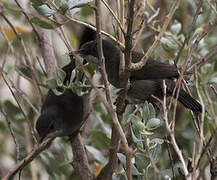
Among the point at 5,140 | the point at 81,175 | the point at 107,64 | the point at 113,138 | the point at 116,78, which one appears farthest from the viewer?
the point at 5,140

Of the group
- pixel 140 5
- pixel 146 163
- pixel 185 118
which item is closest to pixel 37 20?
pixel 140 5

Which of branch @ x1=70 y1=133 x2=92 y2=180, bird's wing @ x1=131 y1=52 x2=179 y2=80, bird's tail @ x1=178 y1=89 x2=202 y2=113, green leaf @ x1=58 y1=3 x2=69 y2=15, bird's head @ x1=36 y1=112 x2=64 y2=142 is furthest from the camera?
bird's head @ x1=36 y1=112 x2=64 y2=142


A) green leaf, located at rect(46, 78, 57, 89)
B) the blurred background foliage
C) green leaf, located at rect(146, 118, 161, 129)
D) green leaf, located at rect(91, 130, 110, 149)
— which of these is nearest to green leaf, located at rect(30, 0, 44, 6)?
the blurred background foliage

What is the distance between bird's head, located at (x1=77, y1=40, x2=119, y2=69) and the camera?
3354 mm

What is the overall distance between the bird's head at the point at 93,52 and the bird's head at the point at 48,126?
582 mm

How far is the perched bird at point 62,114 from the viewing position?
3459mm

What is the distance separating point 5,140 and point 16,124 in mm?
570

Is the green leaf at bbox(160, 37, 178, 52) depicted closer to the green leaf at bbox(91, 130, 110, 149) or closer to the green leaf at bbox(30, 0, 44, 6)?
the green leaf at bbox(91, 130, 110, 149)

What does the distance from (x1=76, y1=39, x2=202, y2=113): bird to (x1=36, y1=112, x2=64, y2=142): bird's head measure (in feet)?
1.89

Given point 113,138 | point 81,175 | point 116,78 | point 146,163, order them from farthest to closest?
1. point 116,78
2. point 81,175
3. point 113,138
4. point 146,163

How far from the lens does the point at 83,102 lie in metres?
3.68

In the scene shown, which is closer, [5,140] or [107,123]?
[107,123]

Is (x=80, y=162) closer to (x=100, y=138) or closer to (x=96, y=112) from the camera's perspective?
(x=100, y=138)

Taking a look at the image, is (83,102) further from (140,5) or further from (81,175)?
(140,5)
